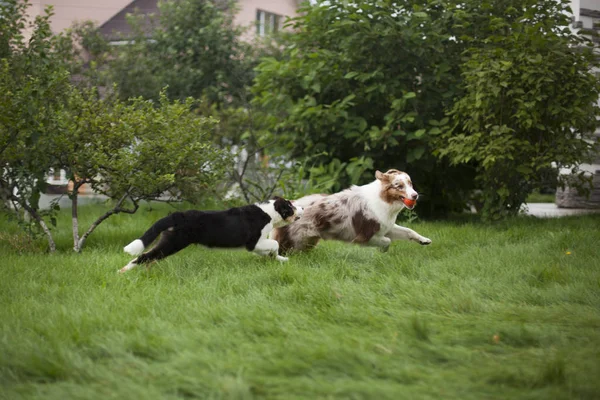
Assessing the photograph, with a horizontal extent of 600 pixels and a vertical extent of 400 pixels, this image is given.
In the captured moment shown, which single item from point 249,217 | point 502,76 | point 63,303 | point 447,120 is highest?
point 502,76

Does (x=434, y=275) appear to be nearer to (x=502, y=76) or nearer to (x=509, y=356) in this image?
(x=509, y=356)

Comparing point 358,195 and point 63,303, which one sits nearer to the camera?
point 63,303

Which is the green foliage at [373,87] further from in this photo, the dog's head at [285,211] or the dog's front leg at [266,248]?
the dog's front leg at [266,248]

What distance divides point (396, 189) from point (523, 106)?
2.77m

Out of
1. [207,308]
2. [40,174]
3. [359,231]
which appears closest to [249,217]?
[359,231]

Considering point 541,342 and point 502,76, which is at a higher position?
point 502,76

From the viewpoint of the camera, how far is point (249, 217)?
6324 millimetres

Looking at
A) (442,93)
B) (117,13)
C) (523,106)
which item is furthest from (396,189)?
(117,13)

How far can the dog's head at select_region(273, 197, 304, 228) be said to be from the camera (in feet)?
21.3

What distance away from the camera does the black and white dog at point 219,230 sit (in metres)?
5.89

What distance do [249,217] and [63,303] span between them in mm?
2035

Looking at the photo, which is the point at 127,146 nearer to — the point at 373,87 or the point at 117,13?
the point at 373,87

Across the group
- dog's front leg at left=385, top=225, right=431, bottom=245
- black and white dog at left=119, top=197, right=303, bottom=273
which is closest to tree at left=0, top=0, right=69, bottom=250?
black and white dog at left=119, top=197, right=303, bottom=273

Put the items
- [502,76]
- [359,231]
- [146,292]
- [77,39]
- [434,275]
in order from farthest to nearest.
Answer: [77,39] → [502,76] → [359,231] → [434,275] → [146,292]
